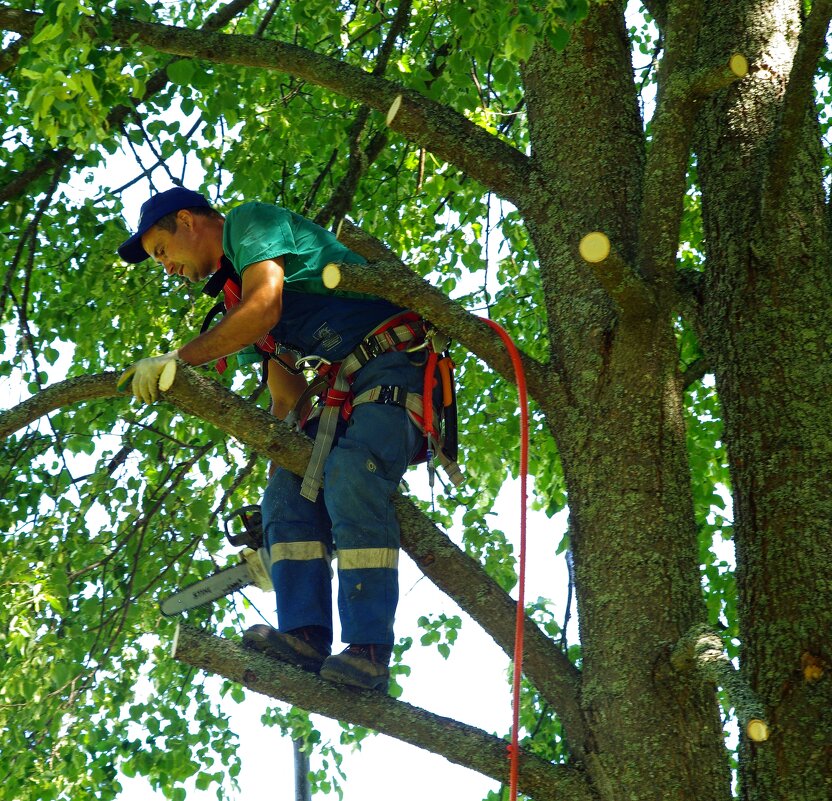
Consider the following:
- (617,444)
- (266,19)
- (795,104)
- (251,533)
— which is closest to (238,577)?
(251,533)

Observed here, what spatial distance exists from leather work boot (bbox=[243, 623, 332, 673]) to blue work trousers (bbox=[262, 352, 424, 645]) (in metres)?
0.06

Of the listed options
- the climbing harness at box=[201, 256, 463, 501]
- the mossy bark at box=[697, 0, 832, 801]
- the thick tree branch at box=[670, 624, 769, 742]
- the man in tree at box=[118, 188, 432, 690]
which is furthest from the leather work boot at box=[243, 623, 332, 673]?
the mossy bark at box=[697, 0, 832, 801]

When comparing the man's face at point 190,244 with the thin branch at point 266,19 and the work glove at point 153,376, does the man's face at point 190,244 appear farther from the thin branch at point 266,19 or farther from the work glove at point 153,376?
the thin branch at point 266,19

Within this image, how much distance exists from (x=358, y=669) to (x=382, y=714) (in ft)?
0.54

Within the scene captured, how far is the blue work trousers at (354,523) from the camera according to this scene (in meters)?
3.05

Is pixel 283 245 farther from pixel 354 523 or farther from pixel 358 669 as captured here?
pixel 358 669

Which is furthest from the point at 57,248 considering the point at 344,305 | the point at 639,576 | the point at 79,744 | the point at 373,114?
the point at 639,576

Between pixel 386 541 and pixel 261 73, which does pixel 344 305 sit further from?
pixel 261 73

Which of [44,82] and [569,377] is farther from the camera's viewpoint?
[44,82]

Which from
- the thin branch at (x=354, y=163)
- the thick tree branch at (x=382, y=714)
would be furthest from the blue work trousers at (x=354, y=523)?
the thin branch at (x=354, y=163)

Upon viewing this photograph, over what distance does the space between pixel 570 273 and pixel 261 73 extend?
9.08 feet

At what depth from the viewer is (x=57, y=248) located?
589 cm

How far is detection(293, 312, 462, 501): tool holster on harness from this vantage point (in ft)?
10.7

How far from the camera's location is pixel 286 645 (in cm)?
316
